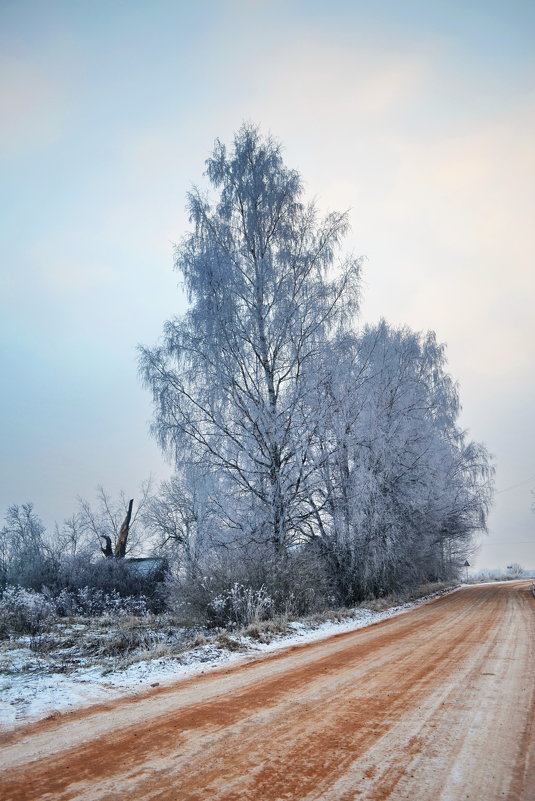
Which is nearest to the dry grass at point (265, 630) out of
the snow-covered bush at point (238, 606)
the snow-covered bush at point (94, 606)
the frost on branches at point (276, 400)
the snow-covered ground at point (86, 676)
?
the snow-covered ground at point (86, 676)

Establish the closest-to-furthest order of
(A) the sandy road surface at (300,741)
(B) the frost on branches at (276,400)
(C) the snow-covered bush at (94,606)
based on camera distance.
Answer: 1. (A) the sandy road surface at (300,741)
2. (B) the frost on branches at (276,400)
3. (C) the snow-covered bush at (94,606)

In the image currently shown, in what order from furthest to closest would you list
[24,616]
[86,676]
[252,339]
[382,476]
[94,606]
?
[94,606]
[382,476]
[252,339]
[24,616]
[86,676]

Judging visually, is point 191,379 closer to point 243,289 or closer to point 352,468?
point 243,289

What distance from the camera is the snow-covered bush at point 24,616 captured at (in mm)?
9219

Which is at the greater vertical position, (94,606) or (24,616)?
(24,616)

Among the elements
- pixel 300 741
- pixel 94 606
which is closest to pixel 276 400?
pixel 94 606

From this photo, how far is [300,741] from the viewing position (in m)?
2.56

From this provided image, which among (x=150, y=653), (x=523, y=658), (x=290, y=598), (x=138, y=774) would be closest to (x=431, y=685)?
(x=523, y=658)

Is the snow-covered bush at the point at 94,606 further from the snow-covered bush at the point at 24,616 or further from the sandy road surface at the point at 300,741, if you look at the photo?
the sandy road surface at the point at 300,741

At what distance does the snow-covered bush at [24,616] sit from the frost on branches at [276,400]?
11.3 feet

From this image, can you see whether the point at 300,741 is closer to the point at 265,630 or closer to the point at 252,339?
the point at 265,630

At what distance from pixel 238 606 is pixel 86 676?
13.9 feet

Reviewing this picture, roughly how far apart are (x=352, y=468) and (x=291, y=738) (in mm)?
10519

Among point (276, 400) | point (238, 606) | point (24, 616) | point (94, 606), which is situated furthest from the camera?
point (94, 606)
